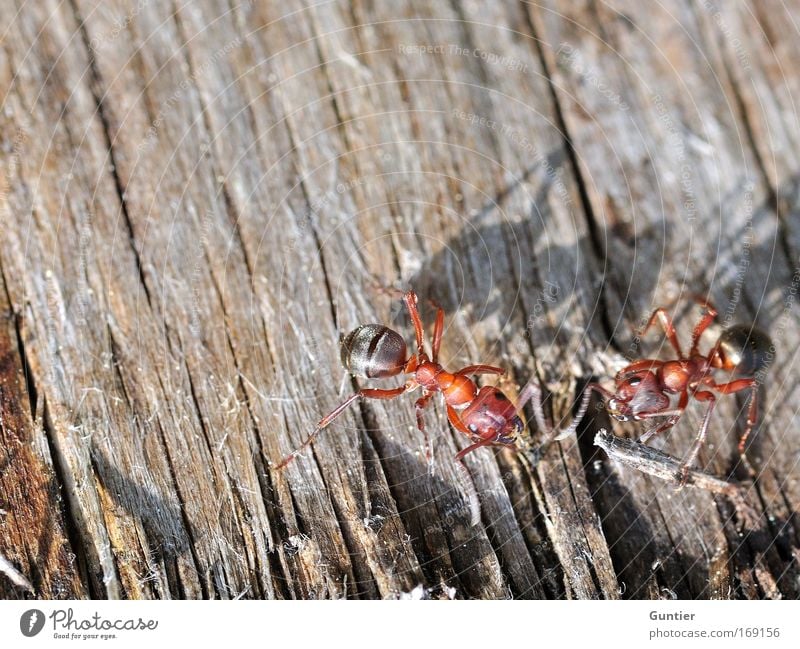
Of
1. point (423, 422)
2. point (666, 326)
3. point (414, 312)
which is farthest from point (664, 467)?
point (414, 312)

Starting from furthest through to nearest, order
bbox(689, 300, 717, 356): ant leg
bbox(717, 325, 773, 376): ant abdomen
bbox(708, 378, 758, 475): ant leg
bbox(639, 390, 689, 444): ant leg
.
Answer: bbox(689, 300, 717, 356): ant leg
bbox(717, 325, 773, 376): ant abdomen
bbox(708, 378, 758, 475): ant leg
bbox(639, 390, 689, 444): ant leg

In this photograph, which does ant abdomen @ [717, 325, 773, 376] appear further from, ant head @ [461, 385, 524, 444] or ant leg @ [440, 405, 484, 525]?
ant leg @ [440, 405, 484, 525]

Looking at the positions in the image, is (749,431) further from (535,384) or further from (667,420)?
(535,384)

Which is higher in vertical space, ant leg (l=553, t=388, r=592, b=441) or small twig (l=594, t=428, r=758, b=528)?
ant leg (l=553, t=388, r=592, b=441)

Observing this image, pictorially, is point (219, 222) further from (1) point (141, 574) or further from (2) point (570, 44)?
(2) point (570, 44)

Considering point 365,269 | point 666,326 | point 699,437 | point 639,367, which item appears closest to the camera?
point 699,437

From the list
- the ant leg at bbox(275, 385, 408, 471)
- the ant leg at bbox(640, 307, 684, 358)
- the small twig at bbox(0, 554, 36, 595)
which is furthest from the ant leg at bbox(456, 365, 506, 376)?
the small twig at bbox(0, 554, 36, 595)
